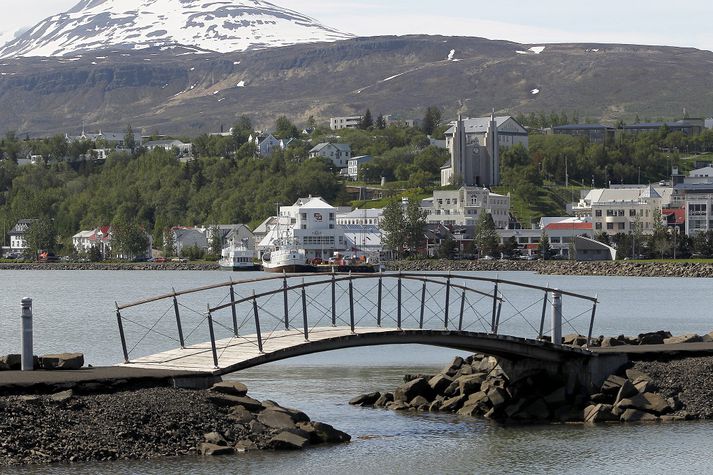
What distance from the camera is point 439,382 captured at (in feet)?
102

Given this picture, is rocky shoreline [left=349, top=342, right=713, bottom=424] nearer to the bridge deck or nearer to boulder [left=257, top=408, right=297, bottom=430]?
the bridge deck

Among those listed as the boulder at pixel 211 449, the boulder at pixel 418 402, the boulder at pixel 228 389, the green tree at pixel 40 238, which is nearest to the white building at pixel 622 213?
the green tree at pixel 40 238

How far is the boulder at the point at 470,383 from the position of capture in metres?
30.2

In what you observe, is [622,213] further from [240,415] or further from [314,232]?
[240,415]

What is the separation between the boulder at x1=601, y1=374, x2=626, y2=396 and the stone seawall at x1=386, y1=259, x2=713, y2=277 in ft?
288

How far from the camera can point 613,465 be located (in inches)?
972

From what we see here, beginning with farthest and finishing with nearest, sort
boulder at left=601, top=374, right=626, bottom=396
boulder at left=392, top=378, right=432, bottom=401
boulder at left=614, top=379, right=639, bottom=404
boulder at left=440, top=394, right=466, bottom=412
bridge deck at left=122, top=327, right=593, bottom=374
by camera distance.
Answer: boulder at left=392, top=378, right=432, bottom=401 → boulder at left=440, top=394, right=466, bottom=412 → boulder at left=601, top=374, right=626, bottom=396 → boulder at left=614, top=379, right=639, bottom=404 → bridge deck at left=122, top=327, right=593, bottom=374

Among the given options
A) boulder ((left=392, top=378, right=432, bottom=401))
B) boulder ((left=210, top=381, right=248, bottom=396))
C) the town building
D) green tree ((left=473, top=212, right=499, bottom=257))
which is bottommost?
green tree ((left=473, top=212, right=499, bottom=257))

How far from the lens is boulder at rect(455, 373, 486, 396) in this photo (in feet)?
99.2

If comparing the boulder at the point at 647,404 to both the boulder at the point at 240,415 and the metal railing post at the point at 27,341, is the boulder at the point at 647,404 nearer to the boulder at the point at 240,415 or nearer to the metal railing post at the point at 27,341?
the boulder at the point at 240,415

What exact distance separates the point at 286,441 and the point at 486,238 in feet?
404

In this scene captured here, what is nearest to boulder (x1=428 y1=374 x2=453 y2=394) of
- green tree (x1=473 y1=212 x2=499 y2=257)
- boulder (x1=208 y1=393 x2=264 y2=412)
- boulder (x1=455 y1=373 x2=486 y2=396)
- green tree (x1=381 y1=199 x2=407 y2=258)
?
boulder (x1=455 y1=373 x2=486 y2=396)

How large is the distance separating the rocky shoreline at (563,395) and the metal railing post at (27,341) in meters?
8.02

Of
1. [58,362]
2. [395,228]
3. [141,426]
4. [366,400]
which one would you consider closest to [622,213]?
[395,228]
